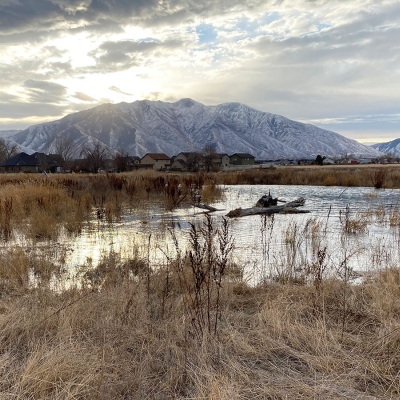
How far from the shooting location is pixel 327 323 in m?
3.40

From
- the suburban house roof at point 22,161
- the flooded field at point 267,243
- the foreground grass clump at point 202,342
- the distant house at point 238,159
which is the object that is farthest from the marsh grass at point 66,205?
the distant house at point 238,159

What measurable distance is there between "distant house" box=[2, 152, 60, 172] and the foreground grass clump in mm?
71236

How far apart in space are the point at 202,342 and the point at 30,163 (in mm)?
81099

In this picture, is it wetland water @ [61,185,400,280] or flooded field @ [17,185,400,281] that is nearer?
flooded field @ [17,185,400,281]

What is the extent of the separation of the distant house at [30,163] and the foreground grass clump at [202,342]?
71.2 m

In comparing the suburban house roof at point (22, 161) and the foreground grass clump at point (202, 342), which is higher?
the suburban house roof at point (22, 161)

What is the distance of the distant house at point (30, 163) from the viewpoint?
70.7m

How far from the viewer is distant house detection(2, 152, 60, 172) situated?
70.7 meters

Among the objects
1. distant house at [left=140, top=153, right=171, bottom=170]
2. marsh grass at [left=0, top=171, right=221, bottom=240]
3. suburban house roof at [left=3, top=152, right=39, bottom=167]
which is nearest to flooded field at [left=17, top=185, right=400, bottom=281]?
marsh grass at [left=0, top=171, right=221, bottom=240]

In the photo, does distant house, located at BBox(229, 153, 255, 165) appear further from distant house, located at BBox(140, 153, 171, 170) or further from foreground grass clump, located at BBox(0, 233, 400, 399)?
foreground grass clump, located at BBox(0, 233, 400, 399)

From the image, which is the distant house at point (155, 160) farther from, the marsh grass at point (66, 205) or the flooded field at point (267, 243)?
the flooded field at point (267, 243)

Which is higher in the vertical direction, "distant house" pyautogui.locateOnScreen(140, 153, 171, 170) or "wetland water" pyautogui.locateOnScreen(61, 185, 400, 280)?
"distant house" pyautogui.locateOnScreen(140, 153, 171, 170)

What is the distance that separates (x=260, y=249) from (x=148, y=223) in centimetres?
404

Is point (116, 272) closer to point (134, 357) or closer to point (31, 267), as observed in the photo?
point (31, 267)
